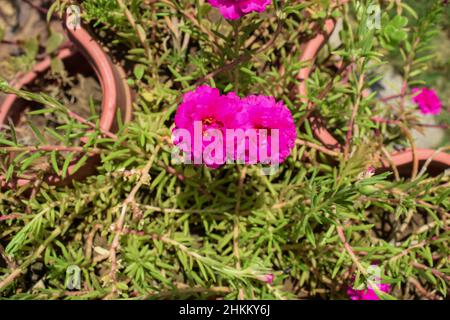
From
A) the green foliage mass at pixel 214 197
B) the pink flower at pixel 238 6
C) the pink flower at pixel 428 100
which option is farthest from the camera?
the pink flower at pixel 428 100

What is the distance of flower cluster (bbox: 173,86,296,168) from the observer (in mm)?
934

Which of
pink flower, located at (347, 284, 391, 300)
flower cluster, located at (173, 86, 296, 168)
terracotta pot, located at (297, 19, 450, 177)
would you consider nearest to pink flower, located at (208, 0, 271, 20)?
flower cluster, located at (173, 86, 296, 168)

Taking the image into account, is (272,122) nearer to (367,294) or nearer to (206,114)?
(206,114)

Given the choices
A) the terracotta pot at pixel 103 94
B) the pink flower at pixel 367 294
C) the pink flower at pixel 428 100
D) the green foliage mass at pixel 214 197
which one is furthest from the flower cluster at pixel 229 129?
the pink flower at pixel 428 100

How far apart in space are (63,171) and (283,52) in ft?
3.01

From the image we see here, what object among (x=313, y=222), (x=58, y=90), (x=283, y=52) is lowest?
(x=313, y=222)

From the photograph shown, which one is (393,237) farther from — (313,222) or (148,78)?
(148,78)

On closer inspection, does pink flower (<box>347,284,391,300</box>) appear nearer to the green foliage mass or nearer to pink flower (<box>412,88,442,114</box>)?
the green foliage mass

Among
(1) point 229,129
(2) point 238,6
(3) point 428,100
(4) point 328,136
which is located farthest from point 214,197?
(3) point 428,100

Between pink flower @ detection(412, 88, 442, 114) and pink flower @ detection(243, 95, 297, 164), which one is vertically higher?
pink flower @ detection(412, 88, 442, 114)

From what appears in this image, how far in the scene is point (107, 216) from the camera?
1.46 metres

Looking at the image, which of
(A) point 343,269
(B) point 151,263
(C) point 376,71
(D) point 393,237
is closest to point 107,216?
(B) point 151,263

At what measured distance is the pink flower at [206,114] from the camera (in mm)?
930

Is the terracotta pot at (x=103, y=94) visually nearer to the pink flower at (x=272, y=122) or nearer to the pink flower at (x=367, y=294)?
the pink flower at (x=272, y=122)
